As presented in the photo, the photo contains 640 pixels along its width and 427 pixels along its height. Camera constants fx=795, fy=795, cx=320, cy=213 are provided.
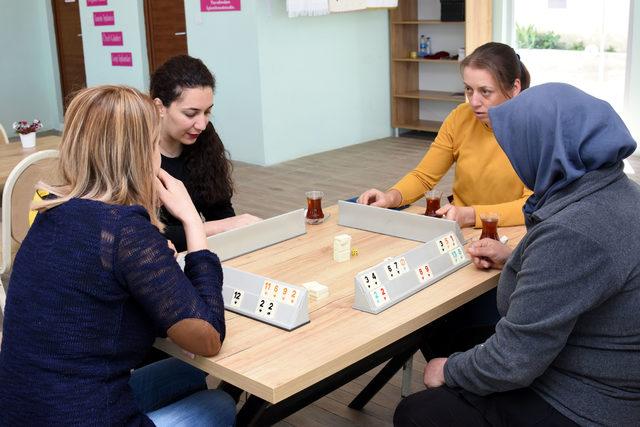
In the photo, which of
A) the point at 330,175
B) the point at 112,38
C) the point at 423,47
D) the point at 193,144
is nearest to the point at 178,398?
the point at 193,144

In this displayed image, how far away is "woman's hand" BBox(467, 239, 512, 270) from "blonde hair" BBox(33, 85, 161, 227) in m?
0.87

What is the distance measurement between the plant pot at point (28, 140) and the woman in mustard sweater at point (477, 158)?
2.16 m

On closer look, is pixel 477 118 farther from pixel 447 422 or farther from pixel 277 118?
pixel 277 118

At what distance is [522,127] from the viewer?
1.64 meters

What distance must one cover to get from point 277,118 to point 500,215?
14.9ft

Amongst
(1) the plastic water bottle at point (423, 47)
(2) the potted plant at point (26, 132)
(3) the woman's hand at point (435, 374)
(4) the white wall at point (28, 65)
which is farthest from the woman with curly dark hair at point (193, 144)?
(4) the white wall at point (28, 65)

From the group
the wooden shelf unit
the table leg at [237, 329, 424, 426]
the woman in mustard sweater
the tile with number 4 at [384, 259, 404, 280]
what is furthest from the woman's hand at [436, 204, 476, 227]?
the wooden shelf unit

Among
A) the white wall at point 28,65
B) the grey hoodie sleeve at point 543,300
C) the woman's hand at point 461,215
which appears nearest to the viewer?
the grey hoodie sleeve at point 543,300

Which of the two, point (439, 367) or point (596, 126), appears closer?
point (596, 126)

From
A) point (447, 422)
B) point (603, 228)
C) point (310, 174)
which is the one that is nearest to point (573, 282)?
point (603, 228)

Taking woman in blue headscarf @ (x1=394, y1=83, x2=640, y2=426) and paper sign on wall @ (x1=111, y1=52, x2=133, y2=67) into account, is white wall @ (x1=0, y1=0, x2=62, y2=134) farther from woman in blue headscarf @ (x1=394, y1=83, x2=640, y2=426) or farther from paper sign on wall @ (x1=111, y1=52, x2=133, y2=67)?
woman in blue headscarf @ (x1=394, y1=83, x2=640, y2=426)

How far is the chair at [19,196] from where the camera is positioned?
3.02m

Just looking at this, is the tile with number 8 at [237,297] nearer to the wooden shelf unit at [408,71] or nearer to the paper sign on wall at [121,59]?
the wooden shelf unit at [408,71]

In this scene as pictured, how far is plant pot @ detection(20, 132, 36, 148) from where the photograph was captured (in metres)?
4.04
